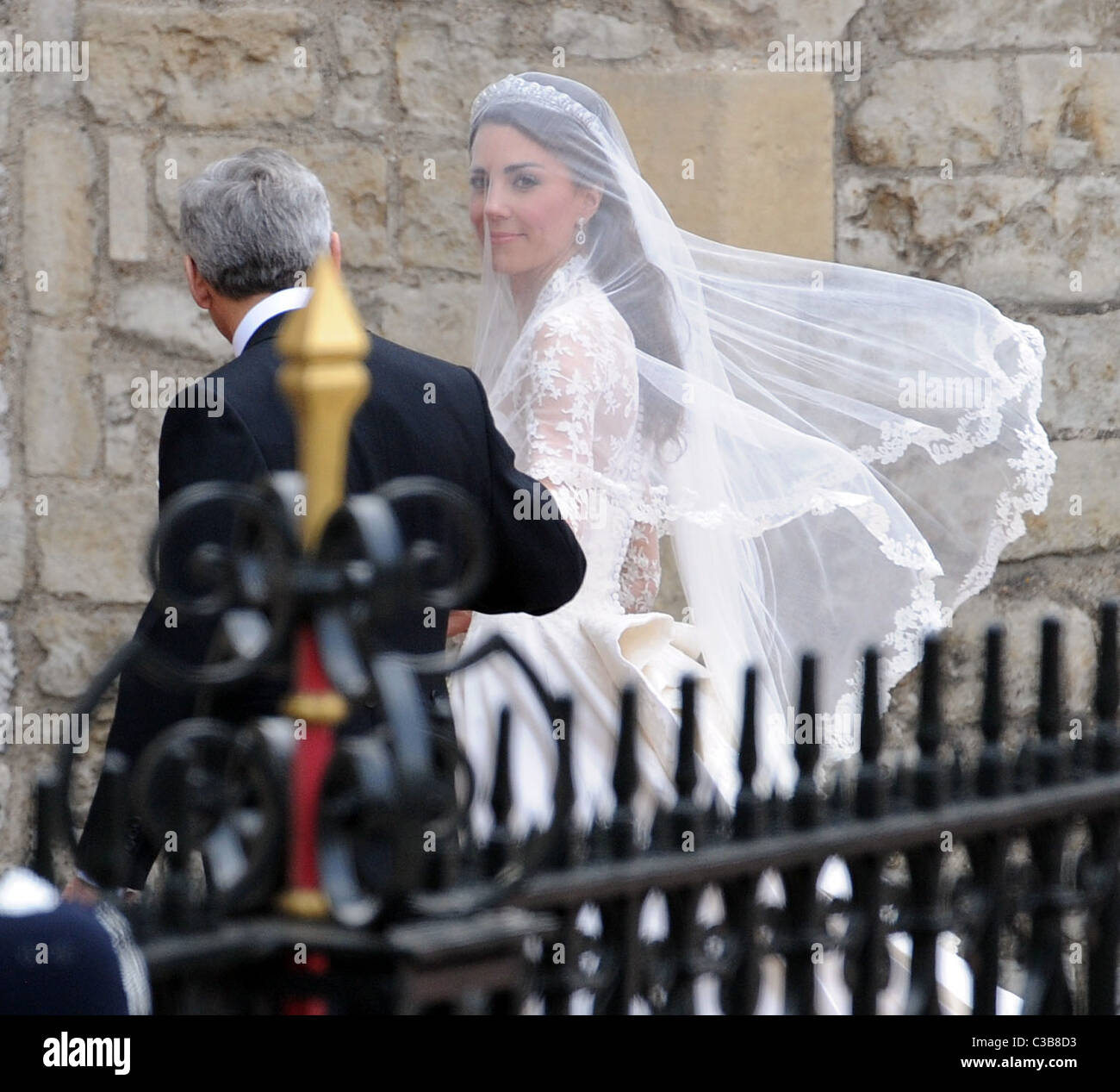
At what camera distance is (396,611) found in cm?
113

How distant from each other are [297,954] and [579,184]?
2.19 m

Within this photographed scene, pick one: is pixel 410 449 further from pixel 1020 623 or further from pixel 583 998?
pixel 1020 623

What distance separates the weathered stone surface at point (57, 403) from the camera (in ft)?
12.2

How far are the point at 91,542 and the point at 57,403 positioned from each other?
0.31 metres

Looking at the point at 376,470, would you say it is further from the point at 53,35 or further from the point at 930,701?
the point at 53,35

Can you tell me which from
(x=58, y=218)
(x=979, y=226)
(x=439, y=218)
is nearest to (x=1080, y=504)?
(x=979, y=226)

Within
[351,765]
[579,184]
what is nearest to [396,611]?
[351,765]

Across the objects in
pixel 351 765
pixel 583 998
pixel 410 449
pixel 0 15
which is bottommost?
pixel 583 998

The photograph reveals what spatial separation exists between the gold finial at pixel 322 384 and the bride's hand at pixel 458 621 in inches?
64.5

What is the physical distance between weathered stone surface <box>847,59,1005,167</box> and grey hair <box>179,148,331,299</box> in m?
1.76

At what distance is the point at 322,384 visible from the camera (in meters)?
1.08

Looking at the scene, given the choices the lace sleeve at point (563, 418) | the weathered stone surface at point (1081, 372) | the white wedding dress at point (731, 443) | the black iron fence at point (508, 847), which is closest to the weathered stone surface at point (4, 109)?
the white wedding dress at point (731, 443)

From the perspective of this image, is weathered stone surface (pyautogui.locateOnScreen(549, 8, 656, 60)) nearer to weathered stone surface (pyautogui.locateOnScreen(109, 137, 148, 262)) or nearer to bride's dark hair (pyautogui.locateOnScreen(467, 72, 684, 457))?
bride's dark hair (pyautogui.locateOnScreen(467, 72, 684, 457))

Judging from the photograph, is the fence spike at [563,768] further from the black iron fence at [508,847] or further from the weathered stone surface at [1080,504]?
the weathered stone surface at [1080,504]
